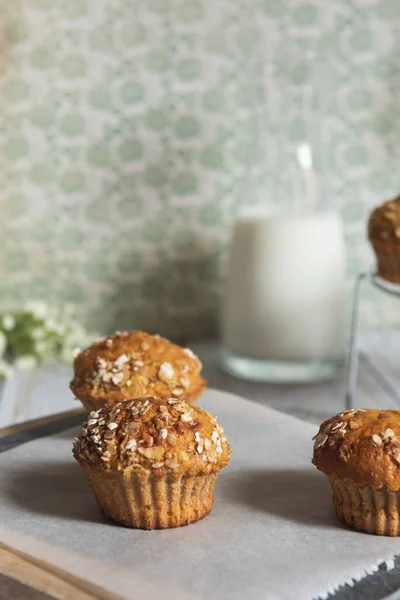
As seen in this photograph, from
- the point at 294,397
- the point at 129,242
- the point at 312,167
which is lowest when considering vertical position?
the point at 294,397

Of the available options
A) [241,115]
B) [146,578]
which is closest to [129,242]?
[241,115]

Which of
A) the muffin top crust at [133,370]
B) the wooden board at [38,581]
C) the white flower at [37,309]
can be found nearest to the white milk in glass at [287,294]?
the white flower at [37,309]

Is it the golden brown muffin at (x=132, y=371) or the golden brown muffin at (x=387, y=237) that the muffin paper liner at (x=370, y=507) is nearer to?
the golden brown muffin at (x=132, y=371)

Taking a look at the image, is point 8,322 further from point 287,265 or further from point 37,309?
point 287,265

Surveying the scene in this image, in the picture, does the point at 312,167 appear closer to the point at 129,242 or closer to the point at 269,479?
the point at 129,242

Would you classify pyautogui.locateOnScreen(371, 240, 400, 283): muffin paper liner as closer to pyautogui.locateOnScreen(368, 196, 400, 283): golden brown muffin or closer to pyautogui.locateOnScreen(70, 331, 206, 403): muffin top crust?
pyautogui.locateOnScreen(368, 196, 400, 283): golden brown muffin

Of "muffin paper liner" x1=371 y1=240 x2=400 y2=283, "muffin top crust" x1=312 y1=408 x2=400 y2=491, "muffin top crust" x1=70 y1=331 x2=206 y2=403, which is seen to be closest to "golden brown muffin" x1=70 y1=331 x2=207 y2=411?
"muffin top crust" x1=70 y1=331 x2=206 y2=403

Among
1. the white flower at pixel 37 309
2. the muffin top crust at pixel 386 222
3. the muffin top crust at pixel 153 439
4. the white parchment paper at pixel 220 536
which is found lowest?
the white parchment paper at pixel 220 536
